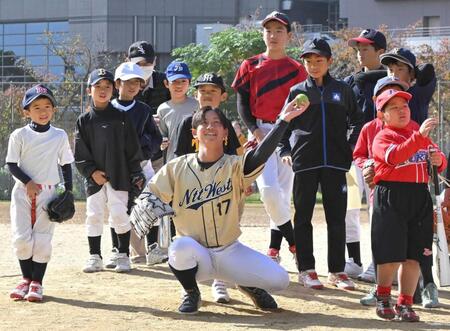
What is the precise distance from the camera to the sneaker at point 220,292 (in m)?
7.06

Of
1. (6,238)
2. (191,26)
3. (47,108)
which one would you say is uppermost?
(191,26)

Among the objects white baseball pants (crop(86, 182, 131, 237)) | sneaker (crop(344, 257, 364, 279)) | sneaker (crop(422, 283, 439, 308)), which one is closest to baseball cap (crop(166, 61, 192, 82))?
white baseball pants (crop(86, 182, 131, 237))

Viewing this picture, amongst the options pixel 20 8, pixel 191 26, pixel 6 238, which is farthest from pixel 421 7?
pixel 6 238

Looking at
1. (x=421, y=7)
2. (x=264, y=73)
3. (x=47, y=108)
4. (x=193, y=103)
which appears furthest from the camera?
(x=421, y=7)

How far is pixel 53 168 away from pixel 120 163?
1214 mm

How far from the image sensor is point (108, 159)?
8602 mm

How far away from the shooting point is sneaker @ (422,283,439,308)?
6.93 m

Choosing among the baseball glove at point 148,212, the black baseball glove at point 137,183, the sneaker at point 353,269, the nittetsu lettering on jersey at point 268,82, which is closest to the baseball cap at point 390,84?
the nittetsu lettering on jersey at point 268,82

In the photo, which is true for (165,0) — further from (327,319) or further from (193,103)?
(327,319)

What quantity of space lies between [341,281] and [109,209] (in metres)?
2.26

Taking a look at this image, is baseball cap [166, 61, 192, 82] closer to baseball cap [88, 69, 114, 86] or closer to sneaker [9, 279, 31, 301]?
baseball cap [88, 69, 114, 86]

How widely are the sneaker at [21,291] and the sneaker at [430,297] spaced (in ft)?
9.36

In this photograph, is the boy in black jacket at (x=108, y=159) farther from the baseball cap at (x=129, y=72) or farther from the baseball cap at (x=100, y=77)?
the baseball cap at (x=129, y=72)

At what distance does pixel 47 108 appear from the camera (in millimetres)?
7426
